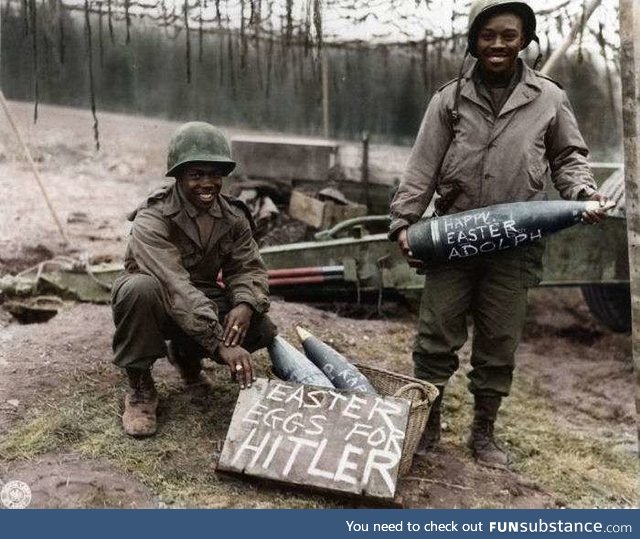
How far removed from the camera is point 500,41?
3.39 m

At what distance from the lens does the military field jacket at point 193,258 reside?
3.46m

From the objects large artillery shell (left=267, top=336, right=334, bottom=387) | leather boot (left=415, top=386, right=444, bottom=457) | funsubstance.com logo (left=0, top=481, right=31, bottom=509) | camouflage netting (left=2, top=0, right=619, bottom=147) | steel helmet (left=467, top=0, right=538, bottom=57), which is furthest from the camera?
camouflage netting (left=2, top=0, right=619, bottom=147)

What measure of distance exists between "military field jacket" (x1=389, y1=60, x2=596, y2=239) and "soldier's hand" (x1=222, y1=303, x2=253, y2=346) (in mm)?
823

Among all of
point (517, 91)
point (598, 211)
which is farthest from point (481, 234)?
point (517, 91)

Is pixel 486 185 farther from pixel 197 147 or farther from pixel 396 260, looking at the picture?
pixel 396 260

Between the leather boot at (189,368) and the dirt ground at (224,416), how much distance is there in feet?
0.28

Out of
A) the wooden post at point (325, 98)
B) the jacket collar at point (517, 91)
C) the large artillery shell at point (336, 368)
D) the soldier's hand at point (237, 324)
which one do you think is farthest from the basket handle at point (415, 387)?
the wooden post at point (325, 98)

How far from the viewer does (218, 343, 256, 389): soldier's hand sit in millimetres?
3467

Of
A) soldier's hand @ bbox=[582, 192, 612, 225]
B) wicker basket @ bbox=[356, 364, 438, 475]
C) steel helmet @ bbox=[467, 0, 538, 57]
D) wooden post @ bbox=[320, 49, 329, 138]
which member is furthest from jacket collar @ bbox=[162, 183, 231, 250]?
wooden post @ bbox=[320, 49, 329, 138]

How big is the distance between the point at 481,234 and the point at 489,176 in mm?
277

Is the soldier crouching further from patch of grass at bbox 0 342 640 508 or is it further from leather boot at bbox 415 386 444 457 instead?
leather boot at bbox 415 386 444 457

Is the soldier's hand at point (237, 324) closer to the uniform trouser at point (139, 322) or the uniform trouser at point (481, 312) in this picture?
the uniform trouser at point (139, 322)

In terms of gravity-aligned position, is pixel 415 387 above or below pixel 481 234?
below

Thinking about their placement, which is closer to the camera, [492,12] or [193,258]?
[492,12]
